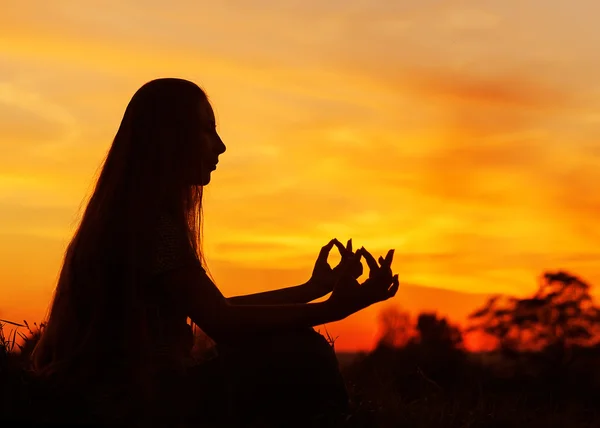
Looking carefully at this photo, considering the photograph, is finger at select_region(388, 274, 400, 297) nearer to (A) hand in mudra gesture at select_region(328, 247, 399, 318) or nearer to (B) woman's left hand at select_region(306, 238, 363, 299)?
(A) hand in mudra gesture at select_region(328, 247, 399, 318)

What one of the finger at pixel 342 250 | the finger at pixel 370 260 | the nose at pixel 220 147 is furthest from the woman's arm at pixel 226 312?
the finger at pixel 342 250

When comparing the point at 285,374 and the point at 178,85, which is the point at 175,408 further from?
the point at 178,85

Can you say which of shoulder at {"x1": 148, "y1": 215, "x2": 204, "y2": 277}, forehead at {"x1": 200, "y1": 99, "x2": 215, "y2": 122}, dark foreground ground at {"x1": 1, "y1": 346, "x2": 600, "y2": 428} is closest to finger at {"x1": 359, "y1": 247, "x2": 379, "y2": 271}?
dark foreground ground at {"x1": 1, "y1": 346, "x2": 600, "y2": 428}

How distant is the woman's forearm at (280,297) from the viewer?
5.92 meters

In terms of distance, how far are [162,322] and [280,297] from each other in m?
1.18

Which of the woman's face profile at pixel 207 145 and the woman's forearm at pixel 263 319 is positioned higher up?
the woman's face profile at pixel 207 145

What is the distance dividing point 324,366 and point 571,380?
11.2 m

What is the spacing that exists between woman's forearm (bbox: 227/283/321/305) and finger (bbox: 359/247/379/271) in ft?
2.83

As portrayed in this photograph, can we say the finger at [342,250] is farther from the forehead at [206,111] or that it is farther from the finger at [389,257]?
the forehead at [206,111]

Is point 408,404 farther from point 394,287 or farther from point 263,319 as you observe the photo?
point 263,319

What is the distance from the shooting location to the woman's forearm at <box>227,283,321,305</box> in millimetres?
5918

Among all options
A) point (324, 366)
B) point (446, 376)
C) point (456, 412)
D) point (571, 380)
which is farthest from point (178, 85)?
point (571, 380)

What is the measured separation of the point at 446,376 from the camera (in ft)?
45.2

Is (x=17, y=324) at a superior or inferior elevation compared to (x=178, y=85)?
inferior
